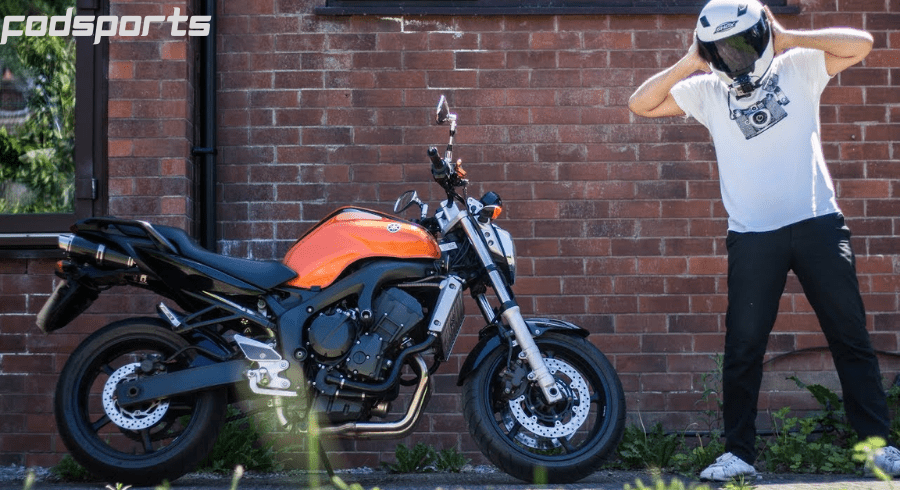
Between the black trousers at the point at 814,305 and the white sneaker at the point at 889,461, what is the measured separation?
7 cm

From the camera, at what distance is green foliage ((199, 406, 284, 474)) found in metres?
4.86

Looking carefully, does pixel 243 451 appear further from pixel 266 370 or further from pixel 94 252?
pixel 94 252

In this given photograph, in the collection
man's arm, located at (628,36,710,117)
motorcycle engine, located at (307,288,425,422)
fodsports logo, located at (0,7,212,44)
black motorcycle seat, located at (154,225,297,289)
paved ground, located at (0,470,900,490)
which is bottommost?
paved ground, located at (0,470,900,490)

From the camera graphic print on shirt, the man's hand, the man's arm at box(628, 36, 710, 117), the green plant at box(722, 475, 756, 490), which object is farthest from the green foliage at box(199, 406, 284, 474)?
the man's hand

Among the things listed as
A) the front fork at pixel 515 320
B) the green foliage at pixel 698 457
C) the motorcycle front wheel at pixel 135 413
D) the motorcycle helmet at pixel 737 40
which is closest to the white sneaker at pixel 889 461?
the green foliage at pixel 698 457

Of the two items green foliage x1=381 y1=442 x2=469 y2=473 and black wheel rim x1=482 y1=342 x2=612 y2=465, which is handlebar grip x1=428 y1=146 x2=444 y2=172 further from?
green foliage x1=381 y1=442 x2=469 y2=473

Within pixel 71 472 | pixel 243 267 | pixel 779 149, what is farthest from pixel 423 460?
pixel 779 149

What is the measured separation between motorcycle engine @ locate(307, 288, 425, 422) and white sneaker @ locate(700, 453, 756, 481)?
1.36m

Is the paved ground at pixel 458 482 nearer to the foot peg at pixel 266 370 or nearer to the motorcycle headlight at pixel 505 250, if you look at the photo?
the foot peg at pixel 266 370

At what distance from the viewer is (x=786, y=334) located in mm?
5457

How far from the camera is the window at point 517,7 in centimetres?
550

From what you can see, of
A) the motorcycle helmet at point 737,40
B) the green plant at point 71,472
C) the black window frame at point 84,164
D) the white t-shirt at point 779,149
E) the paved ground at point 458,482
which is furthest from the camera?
the black window frame at point 84,164

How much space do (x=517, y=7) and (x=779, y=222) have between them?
1966mm

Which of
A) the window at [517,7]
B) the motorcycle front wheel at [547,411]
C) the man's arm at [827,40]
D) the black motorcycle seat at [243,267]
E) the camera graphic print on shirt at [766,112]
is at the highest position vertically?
the window at [517,7]
